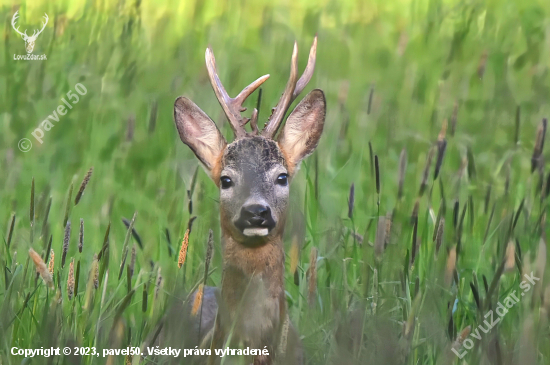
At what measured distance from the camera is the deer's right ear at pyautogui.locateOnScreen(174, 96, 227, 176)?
192 inches

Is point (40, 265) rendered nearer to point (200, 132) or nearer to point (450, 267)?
point (200, 132)

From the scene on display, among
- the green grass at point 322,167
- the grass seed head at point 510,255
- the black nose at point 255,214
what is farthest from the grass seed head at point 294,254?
the grass seed head at point 510,255

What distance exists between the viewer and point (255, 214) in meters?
4.28

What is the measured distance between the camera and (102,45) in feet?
21.6

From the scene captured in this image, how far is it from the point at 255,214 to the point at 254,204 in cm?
6

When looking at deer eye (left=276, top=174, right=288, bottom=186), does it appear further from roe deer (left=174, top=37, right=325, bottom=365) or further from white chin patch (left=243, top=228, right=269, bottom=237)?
white chin patch (left=243, top=228, right=269, bottom=237)

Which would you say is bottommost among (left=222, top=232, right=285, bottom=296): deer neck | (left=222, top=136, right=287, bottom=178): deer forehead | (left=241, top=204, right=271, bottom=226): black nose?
(left=222, top=232, right=285, bottom=296): deer neck

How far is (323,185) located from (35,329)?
2.08m

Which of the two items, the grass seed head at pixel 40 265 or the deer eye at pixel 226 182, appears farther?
the deer eye at pixel 226 182

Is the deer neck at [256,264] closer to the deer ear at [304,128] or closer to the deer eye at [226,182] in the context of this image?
the deer eye at [226,182]

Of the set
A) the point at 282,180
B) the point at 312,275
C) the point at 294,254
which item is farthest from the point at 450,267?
the point at 282,180

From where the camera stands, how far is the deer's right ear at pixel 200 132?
4.88 m

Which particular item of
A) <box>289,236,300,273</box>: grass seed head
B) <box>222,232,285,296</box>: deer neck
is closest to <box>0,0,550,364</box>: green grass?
<box>289,236,300,273</box>: grass seed head

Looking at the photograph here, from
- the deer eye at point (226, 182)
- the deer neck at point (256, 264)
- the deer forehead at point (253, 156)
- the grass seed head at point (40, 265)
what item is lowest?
the deer neck at point (256, 264)
